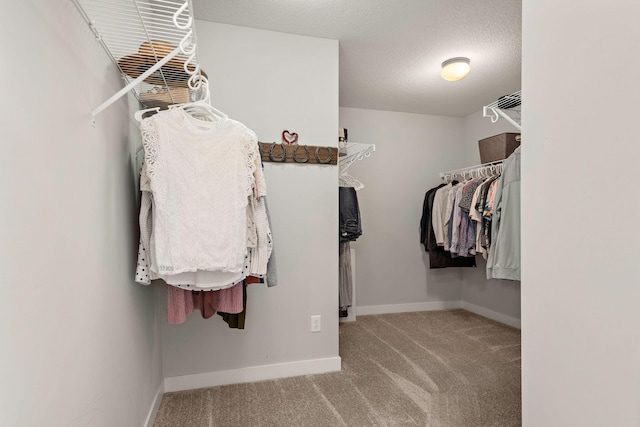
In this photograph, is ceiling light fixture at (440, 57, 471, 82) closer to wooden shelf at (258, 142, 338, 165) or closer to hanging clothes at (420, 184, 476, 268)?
wooden shelf at (258, 142, 338, 165)

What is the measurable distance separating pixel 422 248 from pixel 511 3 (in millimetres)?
2667

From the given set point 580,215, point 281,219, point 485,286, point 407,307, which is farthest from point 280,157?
point 485,286

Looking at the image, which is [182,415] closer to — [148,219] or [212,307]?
[212,307]

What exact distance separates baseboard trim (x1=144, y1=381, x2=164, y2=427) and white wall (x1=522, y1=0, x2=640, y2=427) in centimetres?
169

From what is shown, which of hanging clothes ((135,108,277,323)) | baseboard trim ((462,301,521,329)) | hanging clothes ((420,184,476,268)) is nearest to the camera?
hanging clothes ((135,108,277,323))

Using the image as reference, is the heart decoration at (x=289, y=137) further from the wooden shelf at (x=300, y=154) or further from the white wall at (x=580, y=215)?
the white wall at (x=580, y=215)

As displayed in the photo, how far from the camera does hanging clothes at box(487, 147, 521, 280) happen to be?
1.99 metres

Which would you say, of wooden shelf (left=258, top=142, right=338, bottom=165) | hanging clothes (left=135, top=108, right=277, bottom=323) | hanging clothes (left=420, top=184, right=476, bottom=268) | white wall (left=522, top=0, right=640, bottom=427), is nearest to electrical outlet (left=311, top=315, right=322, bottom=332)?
hanging clothes (left=135, top=108, right=277, bottom=323)

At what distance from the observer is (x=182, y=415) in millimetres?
1836

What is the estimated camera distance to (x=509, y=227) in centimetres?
207

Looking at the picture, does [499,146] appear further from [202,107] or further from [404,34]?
[202,107]

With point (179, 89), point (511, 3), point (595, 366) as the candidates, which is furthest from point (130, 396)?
point (511, 3)

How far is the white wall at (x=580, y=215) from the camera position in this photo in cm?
78

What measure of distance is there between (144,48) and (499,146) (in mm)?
2876
